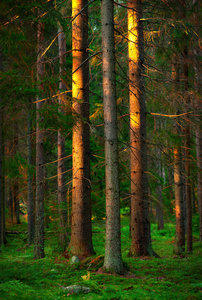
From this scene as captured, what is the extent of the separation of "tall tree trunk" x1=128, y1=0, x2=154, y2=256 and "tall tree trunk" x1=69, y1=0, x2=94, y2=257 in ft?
4.75

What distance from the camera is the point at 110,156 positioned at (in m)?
6.50

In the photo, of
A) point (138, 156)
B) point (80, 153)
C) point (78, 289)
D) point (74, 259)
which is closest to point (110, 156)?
point (80, 153)

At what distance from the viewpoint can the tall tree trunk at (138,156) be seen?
341 inches

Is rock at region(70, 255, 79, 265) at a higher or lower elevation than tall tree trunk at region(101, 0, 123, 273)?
lower

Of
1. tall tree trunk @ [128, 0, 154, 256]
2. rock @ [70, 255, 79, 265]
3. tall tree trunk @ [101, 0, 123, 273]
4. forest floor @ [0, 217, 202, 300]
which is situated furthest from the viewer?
tall tree trunk @ [128, 0, 154, 256]

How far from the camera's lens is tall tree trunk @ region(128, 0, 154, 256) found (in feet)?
28.5

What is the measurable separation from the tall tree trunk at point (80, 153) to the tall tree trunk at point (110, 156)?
3.70 feet

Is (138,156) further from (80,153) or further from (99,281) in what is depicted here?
(99,281)

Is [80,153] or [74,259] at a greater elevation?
[80,153]

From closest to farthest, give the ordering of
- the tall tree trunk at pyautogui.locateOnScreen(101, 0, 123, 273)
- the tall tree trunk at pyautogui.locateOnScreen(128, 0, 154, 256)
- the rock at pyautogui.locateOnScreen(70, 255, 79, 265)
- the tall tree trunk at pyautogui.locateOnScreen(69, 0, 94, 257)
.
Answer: the tall tree trunk at pyautogui.locateOnScreen(101, 0, 123, 273)
the rock at pyautogui.locateOnScreen(70, 255, 79, 265)
the tall tree trunk at pyautogui.locateOnScreen(69, 0, 94, 257)
the tall tree trunk at pyautogui.locateOnScreen(128, 0, 154, 256)

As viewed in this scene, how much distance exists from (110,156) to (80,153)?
6.02 ft

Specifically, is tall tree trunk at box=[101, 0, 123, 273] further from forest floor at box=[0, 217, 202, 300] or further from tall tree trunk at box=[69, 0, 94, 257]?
tall tree trunk at box=[69, 0, 94, 257]

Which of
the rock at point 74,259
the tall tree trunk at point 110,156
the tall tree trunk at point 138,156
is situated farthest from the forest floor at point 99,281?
the tall tree trunk at point 138,156

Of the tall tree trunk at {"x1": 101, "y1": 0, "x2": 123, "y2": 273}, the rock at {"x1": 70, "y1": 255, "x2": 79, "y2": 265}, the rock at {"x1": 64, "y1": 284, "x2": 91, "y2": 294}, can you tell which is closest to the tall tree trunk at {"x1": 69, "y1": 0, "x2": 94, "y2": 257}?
the rock at {"x1": 70, "y1": 255, "x2": 79, "y2": 265}
